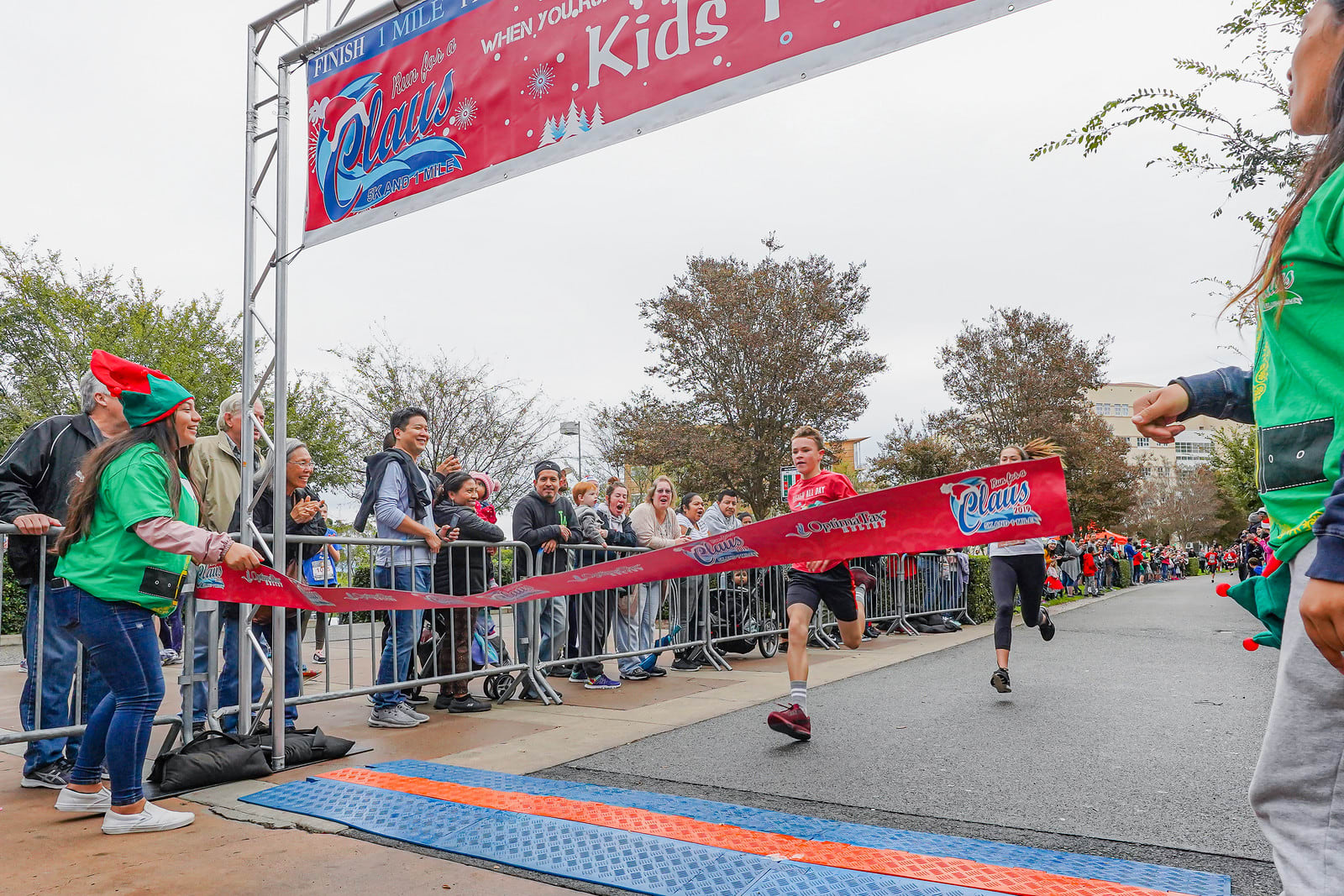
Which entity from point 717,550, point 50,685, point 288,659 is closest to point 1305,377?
point 717,550

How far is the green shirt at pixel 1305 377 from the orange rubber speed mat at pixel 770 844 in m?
1.77

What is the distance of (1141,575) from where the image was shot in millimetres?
47438

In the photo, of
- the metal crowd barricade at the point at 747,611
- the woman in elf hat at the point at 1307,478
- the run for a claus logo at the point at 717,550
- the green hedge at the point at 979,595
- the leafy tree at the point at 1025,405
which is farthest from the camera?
the leafy tree at the point at 1025,405

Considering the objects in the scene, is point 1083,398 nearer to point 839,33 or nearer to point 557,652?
point 557,652

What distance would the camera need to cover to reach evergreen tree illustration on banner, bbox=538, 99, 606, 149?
427cm

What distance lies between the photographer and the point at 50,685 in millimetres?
4336

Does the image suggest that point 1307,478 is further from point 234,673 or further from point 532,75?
point 234,673

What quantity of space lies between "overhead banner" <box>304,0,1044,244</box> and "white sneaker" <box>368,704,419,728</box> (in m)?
3.09

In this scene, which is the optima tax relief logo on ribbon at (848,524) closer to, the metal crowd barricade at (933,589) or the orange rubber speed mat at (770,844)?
the orange rubber speed mat at (770,844)

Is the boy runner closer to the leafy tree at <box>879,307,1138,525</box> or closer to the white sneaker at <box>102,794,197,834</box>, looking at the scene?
the white sneaker at <box>102,794,197,834</box>

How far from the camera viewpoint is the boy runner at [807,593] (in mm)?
5230

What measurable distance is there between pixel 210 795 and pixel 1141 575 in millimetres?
51416

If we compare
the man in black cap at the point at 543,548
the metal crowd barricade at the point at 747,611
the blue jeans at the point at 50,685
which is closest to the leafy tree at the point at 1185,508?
the metal crowd barricade at the point at 747,611

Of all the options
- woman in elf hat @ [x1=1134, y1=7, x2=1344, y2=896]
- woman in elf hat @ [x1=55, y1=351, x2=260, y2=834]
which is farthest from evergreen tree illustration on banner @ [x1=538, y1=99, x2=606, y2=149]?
woman in elf hat @ [x1=1134, y1=7, x2=1344, y2=896]
